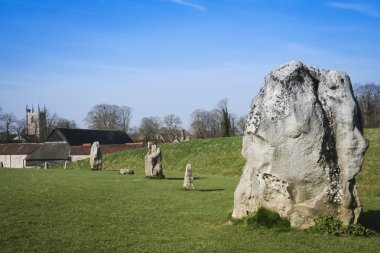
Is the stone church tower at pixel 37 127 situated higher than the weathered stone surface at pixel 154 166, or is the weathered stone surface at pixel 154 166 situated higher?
the stone church tower at pixel 37 127

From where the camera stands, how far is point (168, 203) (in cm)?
1738

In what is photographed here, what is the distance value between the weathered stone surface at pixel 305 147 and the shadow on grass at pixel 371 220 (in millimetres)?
1360

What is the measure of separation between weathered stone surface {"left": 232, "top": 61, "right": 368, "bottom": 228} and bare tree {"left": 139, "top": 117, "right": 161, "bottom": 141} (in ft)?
376

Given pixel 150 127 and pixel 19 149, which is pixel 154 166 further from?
pixel 150 127

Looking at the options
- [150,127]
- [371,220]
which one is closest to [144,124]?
[150,127]

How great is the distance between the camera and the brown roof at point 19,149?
251 feet

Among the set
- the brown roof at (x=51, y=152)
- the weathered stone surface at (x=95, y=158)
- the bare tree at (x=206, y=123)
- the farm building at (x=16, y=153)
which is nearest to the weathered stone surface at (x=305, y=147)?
the weathered stone surface at (x=95, y=158)

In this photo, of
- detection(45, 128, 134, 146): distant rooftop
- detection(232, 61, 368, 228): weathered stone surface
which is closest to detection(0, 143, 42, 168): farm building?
detection(45, 128, 134, 146): distant rooftop

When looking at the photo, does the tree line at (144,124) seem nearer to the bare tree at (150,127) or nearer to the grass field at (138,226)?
the bare tree at (150,127)

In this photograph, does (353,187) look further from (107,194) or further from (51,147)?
(51,147)

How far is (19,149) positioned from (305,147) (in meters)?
75.4

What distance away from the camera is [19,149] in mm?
77625

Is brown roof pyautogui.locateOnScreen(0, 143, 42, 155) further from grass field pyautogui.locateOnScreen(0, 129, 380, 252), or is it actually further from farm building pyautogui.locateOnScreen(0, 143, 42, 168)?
grass field pyautogui.locateOnScreen(0, 129, 380, 252)

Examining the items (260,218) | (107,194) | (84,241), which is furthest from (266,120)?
(107,194)
